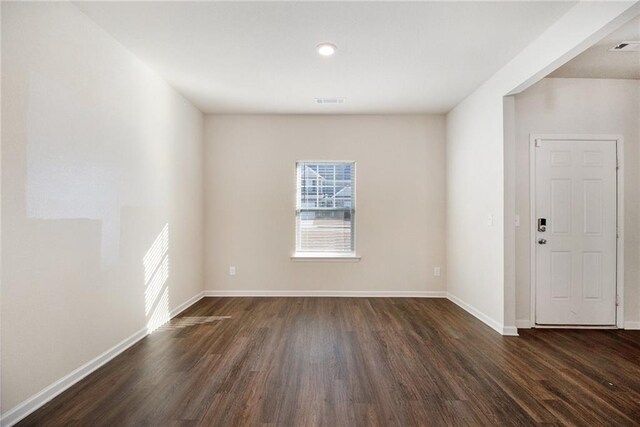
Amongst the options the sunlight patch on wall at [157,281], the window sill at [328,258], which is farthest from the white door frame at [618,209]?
the sunlight patch on wall at [157,281]

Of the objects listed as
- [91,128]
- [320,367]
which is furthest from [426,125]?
[91,128]

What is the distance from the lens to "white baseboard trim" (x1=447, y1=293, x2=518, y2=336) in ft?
10.4

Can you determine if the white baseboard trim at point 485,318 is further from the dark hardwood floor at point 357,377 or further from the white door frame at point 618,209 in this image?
the white door frame at point 618,209

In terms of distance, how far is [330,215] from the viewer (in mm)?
4832

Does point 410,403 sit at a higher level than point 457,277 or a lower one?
lower

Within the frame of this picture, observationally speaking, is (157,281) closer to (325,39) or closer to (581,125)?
(325,39)

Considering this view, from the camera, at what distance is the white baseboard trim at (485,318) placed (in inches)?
125

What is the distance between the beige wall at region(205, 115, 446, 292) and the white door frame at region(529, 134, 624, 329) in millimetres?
1416

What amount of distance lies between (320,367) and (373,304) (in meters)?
1.97

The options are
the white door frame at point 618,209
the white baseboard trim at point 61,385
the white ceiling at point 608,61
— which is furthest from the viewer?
the white door frame at point 618,209

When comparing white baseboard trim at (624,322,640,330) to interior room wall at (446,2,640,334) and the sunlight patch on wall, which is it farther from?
the sunlight patch on wall

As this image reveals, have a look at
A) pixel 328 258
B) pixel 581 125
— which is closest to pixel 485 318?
pixel 328 258

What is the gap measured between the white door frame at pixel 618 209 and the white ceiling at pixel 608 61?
65cm

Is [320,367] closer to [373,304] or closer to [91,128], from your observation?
[373,304]
